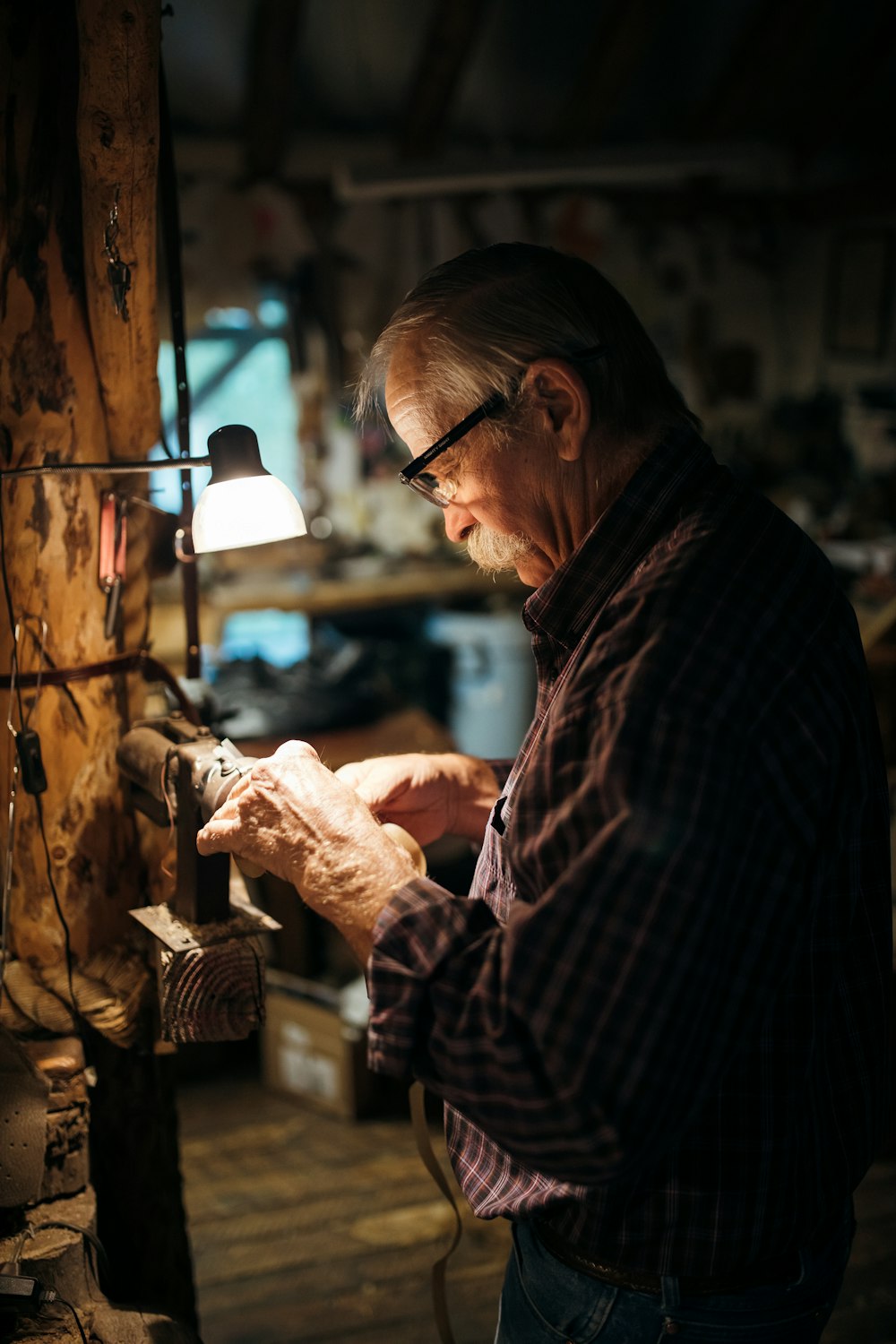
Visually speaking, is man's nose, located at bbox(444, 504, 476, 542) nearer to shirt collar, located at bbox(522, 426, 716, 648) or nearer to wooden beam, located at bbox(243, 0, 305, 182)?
shirt collar, located at bbox(522, 426, 716, 648)

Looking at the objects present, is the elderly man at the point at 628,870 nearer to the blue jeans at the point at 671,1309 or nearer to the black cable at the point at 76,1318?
the blue jeans at the point at 671,1309

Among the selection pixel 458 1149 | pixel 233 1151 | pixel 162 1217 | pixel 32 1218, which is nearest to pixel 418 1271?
pixel 233 1151

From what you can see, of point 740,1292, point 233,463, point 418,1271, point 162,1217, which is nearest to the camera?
point 740,1292

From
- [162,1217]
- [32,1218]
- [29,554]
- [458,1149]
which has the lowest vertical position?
[162,1217]

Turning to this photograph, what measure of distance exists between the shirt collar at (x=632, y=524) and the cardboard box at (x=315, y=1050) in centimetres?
246

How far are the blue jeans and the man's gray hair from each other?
977 millimetres

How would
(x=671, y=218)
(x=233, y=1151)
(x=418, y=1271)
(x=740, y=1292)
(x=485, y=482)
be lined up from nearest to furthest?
(x=740, y=1292), (x=485, y=482), (x=418, y=1271), (x=233, y=1151), (x=671, y=218)

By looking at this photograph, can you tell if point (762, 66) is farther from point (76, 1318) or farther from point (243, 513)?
point (76, 1318)

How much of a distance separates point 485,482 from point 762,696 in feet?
1.56

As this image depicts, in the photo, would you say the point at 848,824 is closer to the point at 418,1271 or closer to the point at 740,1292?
the point at 740,1292

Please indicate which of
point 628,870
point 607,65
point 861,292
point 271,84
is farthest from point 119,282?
point 861,292

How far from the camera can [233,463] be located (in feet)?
4.69

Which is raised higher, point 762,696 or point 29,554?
point 29,554

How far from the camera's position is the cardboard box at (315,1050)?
11.0 feet
